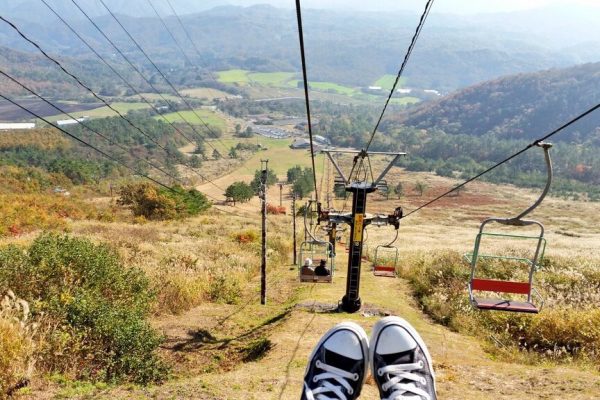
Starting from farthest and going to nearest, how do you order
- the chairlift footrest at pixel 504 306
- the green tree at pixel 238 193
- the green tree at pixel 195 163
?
the green tree at pixel 195 163 → the green tree at pixel 238 193 → the chairlift footrest at pixel 504 306

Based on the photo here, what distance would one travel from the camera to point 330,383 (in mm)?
4508

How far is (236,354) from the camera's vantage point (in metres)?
9.76

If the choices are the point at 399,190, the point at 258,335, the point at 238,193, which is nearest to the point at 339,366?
the point at 258,335

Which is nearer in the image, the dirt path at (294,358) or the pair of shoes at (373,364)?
the pair of shoes at (373,364)

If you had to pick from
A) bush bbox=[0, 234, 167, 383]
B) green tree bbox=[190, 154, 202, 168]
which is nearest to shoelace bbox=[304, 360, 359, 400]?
bush bbox=[0, 234, 167, 383]

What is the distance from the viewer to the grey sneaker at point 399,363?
14.4 feet

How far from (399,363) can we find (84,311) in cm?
594

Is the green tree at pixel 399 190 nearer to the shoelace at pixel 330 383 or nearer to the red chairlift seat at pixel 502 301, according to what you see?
the red chairlift seat at pixel 502 301

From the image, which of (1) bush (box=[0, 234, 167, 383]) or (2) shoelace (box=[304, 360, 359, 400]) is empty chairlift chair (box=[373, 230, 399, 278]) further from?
(2) shoelace (box=[304, 360, 359, 400])

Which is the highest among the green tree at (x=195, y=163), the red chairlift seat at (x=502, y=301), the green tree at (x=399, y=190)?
the red chairlift seat at (x=502, y=301)

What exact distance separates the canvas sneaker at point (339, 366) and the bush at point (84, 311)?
3.67 meters

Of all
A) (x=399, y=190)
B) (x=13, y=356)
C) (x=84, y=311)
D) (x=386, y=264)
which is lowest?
(x=399, y=190)

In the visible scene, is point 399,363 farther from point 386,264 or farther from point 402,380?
point 386,264

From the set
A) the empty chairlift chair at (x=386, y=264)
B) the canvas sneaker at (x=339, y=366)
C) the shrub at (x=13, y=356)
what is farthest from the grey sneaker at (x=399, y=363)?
the empty chairlift chair at (x=386, y=264)
